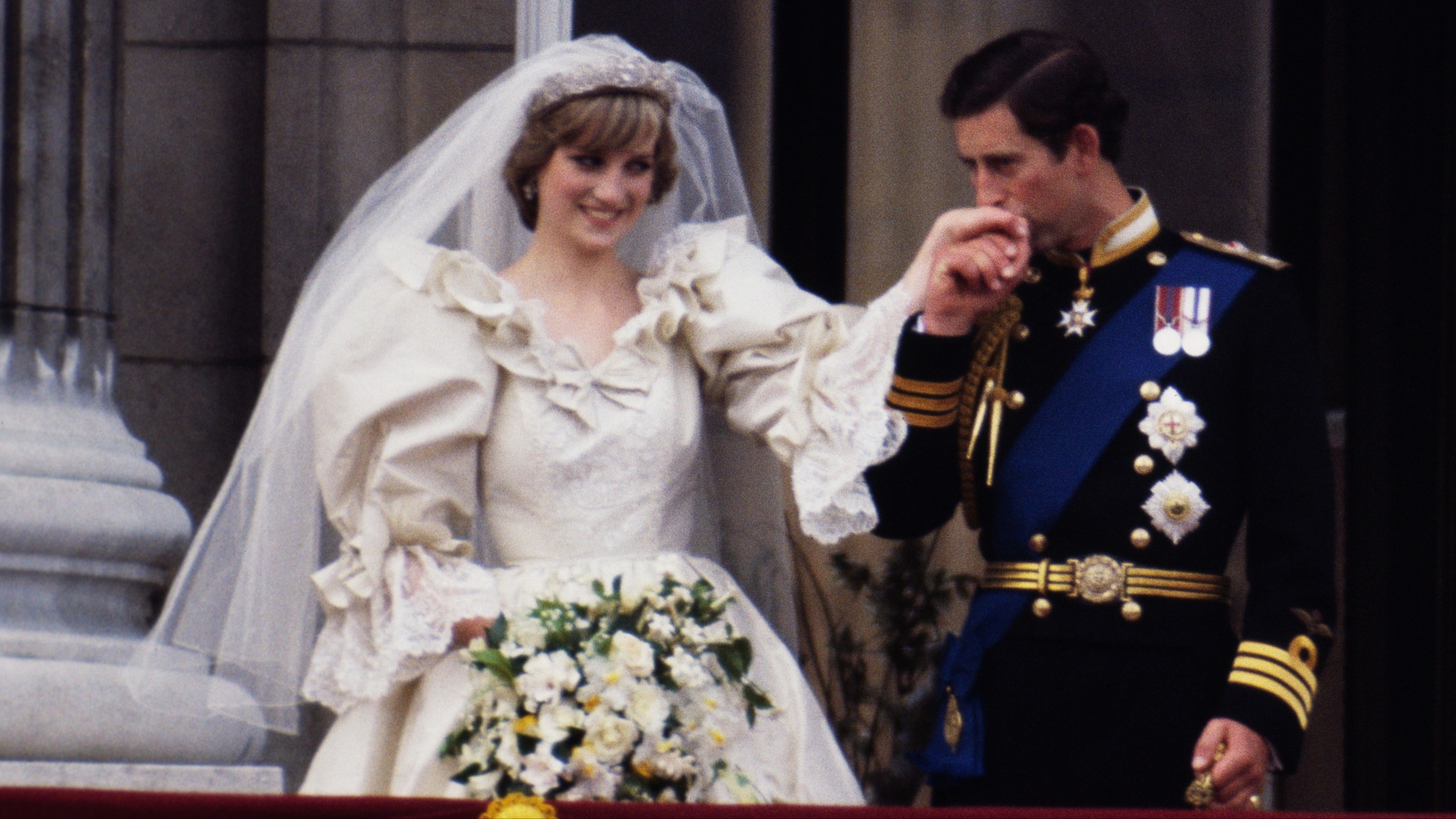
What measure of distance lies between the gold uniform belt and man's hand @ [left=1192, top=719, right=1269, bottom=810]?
212 mm

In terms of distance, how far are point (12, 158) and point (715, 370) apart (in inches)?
58.1

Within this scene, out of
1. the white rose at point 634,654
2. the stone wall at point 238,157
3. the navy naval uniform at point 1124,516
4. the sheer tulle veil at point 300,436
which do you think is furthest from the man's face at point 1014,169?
the stone wall at point 238,157

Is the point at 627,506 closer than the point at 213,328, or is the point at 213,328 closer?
the point at 627,506

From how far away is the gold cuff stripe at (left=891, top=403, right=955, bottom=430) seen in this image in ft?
10.4

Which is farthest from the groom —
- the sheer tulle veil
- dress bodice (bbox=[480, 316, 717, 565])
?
the sheer tulle veil

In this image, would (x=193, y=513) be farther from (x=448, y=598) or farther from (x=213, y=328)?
(x=448, y=598)

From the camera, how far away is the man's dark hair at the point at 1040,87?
3.12 meters

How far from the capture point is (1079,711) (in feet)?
9.93

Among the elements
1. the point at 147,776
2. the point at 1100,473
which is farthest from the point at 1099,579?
the point at 147,776

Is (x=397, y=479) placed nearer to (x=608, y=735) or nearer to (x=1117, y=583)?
(x=608, y=735)

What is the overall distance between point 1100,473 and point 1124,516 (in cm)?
7

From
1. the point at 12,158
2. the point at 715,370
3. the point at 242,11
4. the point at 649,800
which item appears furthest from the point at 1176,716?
the point at 242,11

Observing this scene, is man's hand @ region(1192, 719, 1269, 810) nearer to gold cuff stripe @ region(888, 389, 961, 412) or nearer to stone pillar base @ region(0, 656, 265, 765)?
gold cuff stripe @ region(888, 389, 961, 412)

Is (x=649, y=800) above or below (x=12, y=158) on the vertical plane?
below
